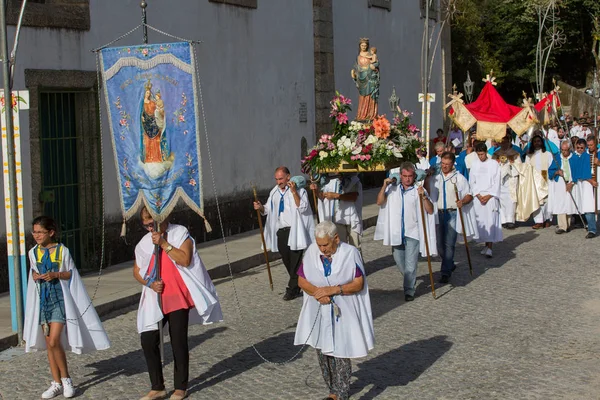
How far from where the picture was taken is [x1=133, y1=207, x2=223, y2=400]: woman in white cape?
28.1 ft

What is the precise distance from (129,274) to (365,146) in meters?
3.97

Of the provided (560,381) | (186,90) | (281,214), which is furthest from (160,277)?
(281,214)

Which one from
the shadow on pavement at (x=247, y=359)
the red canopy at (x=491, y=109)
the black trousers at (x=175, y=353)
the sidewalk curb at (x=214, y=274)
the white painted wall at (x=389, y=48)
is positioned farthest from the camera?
the white painted wall at (x=389, y=48)

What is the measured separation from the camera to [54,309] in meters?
8.91

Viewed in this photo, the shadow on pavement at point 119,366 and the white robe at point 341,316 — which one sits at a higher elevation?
the white robe at point 341,316

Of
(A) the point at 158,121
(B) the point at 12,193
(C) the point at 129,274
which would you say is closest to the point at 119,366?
(A) the point at 158,121

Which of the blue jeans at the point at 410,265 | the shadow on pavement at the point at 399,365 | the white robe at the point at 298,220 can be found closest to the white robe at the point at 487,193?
the blue jeans at the point at 410,265

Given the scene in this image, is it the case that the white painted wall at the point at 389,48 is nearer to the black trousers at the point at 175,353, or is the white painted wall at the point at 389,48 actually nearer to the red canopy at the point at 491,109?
the red canopy at the point at 491,109

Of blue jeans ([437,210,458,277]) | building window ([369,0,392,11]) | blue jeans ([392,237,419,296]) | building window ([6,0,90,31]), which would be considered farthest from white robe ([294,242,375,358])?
building window ([369,0,392,11])

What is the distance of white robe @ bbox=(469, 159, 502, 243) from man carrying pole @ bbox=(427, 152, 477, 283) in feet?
6.01

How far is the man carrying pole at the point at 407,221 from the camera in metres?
12.9

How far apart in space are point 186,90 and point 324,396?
2.77 m

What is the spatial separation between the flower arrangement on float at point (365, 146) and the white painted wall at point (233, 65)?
395 centimetres

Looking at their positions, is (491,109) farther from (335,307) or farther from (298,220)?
(335,307)
